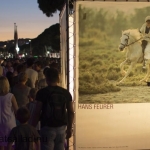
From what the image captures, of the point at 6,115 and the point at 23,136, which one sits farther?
the point at 6,115

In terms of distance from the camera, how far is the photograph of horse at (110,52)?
5883 mm

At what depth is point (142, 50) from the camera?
6.12 metres

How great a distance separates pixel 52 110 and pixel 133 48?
217 cm

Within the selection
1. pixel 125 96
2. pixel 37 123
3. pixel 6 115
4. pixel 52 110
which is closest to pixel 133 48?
pixel 125 96

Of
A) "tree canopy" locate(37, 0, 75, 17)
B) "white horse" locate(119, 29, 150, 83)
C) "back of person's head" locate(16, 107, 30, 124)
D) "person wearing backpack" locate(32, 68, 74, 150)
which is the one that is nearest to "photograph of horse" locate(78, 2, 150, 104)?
"white horse" locate(119, 29, 150, 83)

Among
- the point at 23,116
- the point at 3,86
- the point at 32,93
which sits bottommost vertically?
the point at 23,116

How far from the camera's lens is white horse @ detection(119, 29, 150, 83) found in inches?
236

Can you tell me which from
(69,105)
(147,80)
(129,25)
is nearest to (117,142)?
(147,80)

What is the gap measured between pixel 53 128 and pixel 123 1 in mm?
2576

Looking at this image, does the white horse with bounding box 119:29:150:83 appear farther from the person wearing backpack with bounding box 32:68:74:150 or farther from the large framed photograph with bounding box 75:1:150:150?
the person wearing backpack with bounding box 32:68:74:150

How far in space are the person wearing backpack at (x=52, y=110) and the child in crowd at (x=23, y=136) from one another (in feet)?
1.12

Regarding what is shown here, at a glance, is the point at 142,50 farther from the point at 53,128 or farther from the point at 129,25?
the point at 53,128

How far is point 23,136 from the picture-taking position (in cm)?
429

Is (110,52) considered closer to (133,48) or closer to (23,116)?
(133,48)
